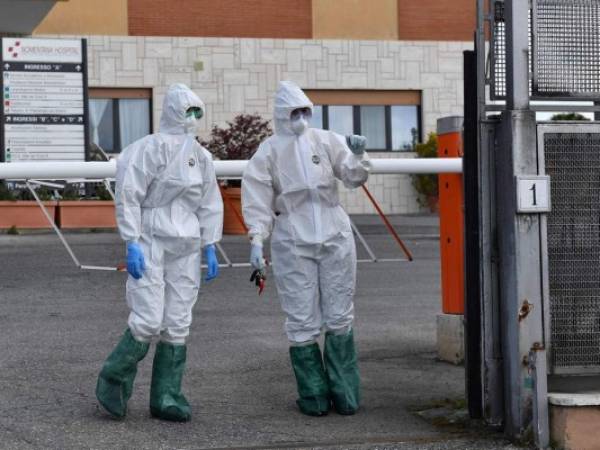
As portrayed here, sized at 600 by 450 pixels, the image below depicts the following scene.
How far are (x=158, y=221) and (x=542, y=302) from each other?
203cm

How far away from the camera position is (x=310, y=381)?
704 centimetres

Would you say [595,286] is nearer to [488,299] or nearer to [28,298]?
[488,299]

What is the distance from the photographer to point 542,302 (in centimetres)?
620

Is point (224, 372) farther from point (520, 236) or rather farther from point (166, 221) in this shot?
point (520, 236)

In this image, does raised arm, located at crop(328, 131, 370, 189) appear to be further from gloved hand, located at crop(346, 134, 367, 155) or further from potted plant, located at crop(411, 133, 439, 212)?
potted plant, located at crop(411, 133, 439, 212)

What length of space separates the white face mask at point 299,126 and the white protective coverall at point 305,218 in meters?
0.04

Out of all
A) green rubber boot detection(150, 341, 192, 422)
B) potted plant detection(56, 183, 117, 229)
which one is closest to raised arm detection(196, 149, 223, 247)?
green rubber boot detection(150, 341, 192, 422)

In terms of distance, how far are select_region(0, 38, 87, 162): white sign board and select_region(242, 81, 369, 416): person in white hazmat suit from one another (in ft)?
52.6

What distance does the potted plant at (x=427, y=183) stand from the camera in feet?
108

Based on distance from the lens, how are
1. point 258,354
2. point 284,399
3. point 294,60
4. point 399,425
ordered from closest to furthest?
1. point 399,425
2. point 284,399
3. point 258,354
4. point 294,60

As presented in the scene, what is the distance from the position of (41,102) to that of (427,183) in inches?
506

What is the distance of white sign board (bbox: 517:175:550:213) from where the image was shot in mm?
6094

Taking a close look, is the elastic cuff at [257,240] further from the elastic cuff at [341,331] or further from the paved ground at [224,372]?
the paved ground at [224,372]

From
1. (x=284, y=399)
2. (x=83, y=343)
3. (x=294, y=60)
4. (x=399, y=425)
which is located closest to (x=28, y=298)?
(x=83, y=343)
